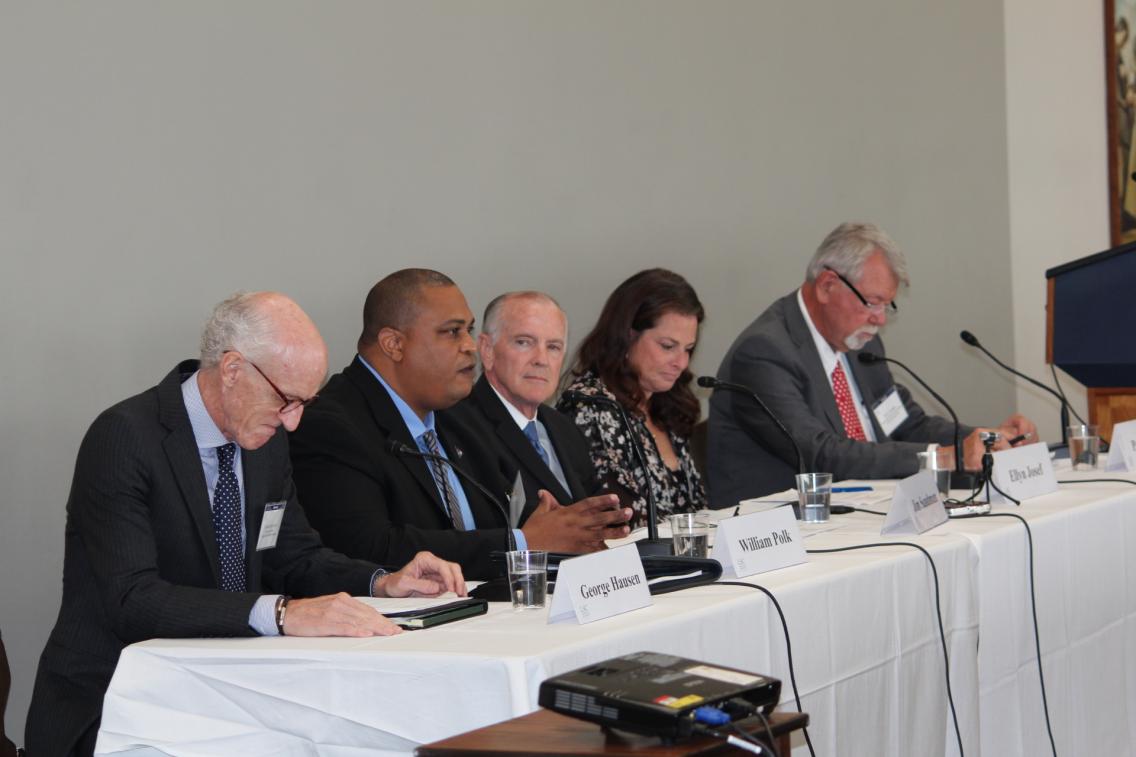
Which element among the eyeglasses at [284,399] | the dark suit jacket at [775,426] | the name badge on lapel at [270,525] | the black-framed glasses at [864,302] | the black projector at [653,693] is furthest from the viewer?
the black-framed glasses at [864,302]

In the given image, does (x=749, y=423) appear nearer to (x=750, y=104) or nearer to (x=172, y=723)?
(x=750, y=104)

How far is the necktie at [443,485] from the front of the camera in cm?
315

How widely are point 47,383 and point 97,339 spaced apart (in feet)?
0.56

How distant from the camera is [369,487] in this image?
115 inches

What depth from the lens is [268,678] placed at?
1822 millimetres

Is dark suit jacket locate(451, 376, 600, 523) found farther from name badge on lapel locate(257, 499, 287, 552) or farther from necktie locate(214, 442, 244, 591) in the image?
necktie locate(214, 442, 244, 591)

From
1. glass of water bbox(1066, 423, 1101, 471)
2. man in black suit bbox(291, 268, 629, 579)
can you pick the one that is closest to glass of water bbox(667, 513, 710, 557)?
man in black suit bbox(291, 268, 629, 579)

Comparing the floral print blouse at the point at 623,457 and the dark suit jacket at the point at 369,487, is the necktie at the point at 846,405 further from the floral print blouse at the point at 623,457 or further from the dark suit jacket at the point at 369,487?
the dark suit jacket at the point at 369,487

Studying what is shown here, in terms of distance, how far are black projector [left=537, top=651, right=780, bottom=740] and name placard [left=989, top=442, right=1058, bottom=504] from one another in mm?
1841

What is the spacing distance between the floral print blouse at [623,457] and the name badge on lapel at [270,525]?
4.66 ft

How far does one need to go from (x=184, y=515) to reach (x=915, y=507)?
136 cm

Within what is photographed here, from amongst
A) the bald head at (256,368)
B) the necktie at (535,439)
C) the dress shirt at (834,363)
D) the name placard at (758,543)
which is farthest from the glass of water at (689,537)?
the dress shirt at (834,363)

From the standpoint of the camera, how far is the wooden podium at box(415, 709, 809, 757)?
1.26 meters

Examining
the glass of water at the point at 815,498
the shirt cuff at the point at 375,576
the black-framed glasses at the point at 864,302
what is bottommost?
the shirt cuff at the point at 375,576
